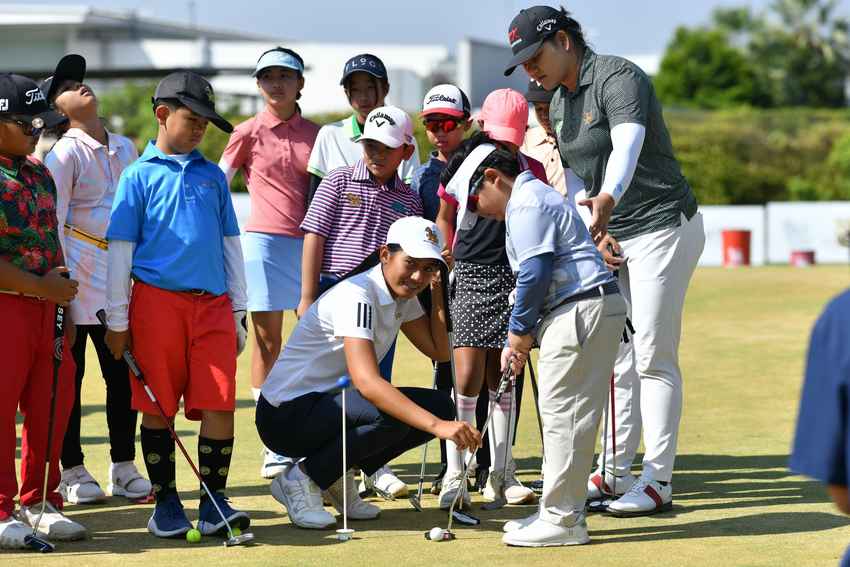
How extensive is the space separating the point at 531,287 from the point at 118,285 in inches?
64.8

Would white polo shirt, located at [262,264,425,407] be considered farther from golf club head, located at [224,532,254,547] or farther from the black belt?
the black belt

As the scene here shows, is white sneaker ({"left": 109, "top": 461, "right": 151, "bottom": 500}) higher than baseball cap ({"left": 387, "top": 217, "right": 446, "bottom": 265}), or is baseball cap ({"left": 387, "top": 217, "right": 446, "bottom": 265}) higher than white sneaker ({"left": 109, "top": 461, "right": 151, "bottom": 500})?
baseball cap ({"left": 387, "top": 217, "right": 446, "bottom": 265})

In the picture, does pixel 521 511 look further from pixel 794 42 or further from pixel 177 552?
pixel 794 42

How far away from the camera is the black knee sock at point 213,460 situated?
18.0ft

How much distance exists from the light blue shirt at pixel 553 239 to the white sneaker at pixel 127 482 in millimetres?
2277

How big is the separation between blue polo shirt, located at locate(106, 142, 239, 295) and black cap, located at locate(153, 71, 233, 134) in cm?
22

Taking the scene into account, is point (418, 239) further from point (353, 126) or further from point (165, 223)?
point (353, 126)

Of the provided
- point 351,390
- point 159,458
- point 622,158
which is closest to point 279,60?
point 351,390

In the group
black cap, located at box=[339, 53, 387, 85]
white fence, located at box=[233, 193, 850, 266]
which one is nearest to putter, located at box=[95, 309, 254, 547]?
black cap, located at box=[339, 53, 387, 85]

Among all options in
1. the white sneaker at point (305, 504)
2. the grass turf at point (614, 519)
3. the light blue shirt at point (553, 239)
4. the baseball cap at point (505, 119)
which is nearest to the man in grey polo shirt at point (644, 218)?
the baseball cap at point (505, 119)

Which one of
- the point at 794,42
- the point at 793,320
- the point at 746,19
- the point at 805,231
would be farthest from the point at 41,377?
the point at 746,19

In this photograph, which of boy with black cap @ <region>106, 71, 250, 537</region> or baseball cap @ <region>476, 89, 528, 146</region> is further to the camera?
baseball cap @ <region>476, 89, 528, 146</region>

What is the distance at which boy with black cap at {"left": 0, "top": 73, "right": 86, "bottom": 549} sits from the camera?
528cm

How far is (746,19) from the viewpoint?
8462cm
